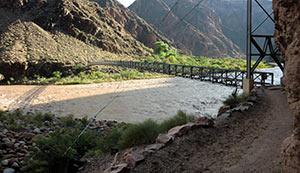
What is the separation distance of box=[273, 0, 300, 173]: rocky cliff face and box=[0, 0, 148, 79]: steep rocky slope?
1288 inches

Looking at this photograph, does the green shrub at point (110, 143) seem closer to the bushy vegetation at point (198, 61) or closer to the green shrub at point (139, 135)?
the green shrub at point (139, 135)

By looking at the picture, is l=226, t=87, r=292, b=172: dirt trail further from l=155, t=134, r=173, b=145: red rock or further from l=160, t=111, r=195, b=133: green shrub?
l=160, t=111, r=195, b=133: green shrub

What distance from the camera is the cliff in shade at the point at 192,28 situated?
95125 millimetres

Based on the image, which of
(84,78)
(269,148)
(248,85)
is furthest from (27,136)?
(84,78)

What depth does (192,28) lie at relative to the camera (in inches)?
4097

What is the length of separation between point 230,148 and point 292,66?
247cm

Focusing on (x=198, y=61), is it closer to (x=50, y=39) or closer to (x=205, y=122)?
(x=50, y=39)

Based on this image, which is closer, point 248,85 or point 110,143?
point 110,143

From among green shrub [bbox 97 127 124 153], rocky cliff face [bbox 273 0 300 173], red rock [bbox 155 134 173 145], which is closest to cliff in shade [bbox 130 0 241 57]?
green shrub [bbox 97 127 124 153]

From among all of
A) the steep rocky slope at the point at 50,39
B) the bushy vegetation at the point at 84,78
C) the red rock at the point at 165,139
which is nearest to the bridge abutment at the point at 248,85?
the red rock at the point at 165,139

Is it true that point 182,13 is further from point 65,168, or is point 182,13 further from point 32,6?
point 65,168

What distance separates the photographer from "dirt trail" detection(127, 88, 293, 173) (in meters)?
3.23

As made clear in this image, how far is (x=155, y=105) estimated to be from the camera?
598 inches

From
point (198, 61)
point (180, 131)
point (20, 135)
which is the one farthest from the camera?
point (198, 61)
